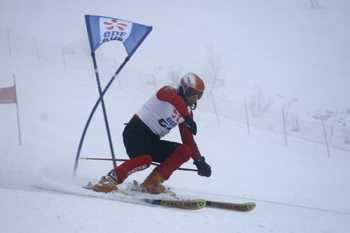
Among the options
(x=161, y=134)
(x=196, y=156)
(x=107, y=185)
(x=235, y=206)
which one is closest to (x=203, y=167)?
(x=196, y=156)

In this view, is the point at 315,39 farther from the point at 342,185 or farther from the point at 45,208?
the point at 45,208

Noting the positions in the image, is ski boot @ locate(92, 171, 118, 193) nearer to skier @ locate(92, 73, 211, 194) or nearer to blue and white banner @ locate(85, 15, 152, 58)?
skier @ locate(92, 73, 211, 194)

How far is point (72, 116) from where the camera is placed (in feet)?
33.3

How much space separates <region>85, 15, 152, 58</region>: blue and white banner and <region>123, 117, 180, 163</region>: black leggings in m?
1.17

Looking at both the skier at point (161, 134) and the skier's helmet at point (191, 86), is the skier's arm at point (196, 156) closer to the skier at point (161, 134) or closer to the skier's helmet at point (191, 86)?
the skier at point (161, 134)

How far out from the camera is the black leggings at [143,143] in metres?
3.40

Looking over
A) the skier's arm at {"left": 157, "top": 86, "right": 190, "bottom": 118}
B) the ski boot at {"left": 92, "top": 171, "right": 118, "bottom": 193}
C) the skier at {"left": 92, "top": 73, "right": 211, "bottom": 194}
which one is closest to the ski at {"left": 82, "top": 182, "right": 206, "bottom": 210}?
the ski boot at {"left": 92, "top": 171, "right": 118, "bottom": 193}

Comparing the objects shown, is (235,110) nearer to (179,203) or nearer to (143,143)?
(143,143)

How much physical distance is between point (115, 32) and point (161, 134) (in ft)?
5.52

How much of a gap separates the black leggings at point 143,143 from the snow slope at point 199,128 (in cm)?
64

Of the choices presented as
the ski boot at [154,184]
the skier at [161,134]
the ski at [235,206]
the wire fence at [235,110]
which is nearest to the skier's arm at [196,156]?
the skier at [161,134]

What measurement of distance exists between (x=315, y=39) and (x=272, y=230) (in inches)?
1165

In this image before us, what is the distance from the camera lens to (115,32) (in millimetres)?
4430

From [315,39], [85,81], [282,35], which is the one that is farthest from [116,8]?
[85,81]
